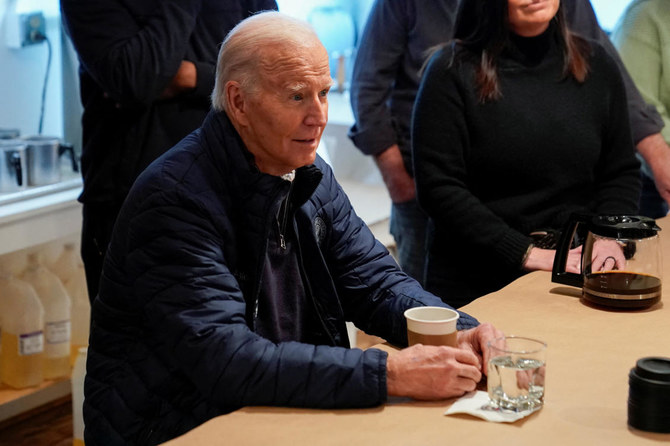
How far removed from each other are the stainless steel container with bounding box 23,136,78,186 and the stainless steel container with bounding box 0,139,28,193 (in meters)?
0.05

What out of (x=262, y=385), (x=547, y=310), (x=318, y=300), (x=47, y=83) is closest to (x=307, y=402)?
(x=262, y=385)

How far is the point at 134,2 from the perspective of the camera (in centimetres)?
248

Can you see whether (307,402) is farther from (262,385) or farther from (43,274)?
(43,274)

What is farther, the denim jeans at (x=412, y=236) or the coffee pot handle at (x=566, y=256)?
the denim jeans at (x=412, y=236)

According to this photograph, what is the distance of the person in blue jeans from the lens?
10.2ft

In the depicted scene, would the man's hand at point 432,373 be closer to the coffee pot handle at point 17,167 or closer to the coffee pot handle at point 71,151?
the coffee pot handle at point 17,167

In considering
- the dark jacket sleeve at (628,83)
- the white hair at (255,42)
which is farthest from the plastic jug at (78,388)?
the dark jacket sleeve at (628,83)

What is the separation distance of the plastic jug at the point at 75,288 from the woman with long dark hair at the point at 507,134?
1.50 meters

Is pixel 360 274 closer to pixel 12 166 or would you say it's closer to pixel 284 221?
pixel 284 221

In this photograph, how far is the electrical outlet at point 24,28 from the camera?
349 centimetres

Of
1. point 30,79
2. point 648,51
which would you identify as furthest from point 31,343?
point 648,51

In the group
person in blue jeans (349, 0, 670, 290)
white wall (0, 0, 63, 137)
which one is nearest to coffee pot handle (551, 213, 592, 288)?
person in blue jeans (349, 0, 670, 290)

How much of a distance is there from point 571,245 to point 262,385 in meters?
1.06

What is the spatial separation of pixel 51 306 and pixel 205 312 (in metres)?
1.89
